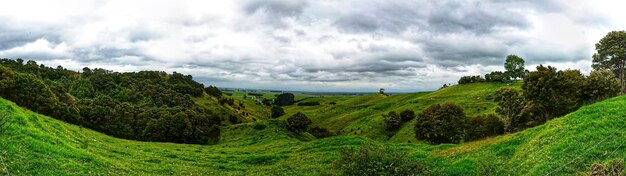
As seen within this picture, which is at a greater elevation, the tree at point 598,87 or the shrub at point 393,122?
the tree at point 598,87

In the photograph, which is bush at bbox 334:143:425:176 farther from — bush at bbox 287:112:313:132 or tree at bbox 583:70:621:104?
bush at bbox 287:112:313:132

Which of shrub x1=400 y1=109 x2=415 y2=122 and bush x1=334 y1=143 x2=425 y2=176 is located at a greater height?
bush x1=334 y1=143 x2=425 y2=176

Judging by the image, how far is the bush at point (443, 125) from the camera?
92.9m

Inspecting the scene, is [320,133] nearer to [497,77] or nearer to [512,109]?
[512,109]

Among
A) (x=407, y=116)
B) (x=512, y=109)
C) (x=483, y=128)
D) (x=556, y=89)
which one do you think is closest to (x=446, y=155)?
(x=556, y=89)

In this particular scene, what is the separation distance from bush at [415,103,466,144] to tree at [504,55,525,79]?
298 ft

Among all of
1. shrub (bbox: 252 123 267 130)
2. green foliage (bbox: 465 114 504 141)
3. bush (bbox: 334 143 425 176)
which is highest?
bush (bbox: 334 143 425 176)

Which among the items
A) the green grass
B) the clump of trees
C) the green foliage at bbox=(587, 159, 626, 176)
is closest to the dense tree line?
the green grass

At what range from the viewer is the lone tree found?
116 meters

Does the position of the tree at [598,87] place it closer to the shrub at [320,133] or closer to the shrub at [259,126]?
the shrub at [259,126]

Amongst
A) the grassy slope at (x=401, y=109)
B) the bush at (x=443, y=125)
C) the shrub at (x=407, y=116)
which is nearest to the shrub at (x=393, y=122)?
the grassy slope at (x=401, y=109)

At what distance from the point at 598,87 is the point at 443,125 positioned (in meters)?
30.6

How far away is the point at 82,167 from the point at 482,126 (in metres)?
89.8

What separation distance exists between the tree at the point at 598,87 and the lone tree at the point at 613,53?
51744mm
